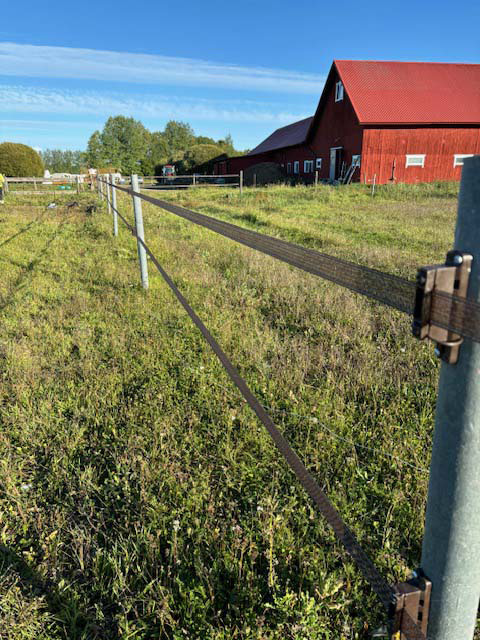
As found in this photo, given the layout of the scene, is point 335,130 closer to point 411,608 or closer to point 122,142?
point 411,608

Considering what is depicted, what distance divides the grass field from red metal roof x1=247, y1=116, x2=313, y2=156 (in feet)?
104

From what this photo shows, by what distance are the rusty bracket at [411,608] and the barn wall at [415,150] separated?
2762 cm

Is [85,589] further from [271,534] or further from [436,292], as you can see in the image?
[436,292]

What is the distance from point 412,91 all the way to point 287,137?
12.2m

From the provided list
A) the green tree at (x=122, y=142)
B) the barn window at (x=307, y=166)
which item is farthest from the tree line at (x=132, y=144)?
the barn window at (x=307, y=166)

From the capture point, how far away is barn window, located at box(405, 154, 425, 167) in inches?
1050

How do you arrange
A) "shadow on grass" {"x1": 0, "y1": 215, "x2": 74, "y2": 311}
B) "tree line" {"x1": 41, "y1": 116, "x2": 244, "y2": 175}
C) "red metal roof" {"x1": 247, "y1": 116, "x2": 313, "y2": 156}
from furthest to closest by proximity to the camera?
"tree line" {"x1": 41, "y1": 116, "x2": 244, "y2": 175}
"red metal roof" {"x1": 247, "y1": 116, "x2": 313, "y2": 156}
"shadow on grass" {"x1": 0, "y1": 215, "x2": 74, "y2": 311}

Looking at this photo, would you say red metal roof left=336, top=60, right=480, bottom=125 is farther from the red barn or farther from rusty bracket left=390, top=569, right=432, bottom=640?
rusty bracket left=390, top=569, right=432, bottom=640

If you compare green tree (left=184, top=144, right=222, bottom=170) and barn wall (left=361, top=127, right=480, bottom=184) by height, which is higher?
green tree (left=184, top=144, right=222, bottom=170)

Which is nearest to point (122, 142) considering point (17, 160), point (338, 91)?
point (17, 160)

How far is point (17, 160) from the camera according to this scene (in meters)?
51.3

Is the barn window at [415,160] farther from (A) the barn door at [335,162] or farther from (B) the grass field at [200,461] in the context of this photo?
(B) the grass field at [200,461]

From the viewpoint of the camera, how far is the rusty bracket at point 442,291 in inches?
30.1

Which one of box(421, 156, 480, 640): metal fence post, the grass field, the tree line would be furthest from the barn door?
the tree line
